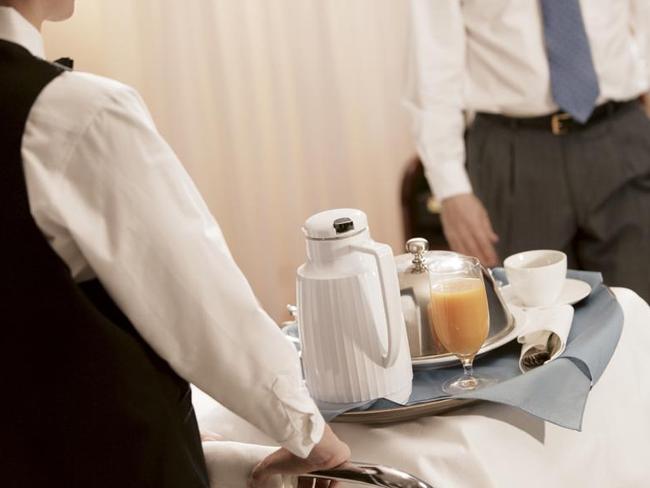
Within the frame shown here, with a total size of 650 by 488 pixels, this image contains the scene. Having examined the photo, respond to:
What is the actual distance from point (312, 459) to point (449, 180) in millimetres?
1331

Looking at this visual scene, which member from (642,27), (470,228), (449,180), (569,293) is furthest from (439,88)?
(569,293)

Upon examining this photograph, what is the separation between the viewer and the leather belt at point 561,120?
2227mm

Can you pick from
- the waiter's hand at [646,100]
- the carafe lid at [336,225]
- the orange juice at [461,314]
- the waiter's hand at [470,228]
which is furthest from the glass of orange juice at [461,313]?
the waiter's hand at [646,100]

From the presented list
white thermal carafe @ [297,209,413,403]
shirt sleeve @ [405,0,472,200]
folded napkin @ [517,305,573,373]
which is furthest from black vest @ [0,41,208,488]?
shirt sleeve @ [405,0,472,200]

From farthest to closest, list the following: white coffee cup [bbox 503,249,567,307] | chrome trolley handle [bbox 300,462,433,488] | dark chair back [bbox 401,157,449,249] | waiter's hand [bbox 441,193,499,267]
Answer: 1. dark chair back [bbox 401,157,449,249]
2. waiter's hand [bbox 441,193,499,267]
3. white coffee cup [bbox 503,249,567,307]
4. chrome trolley handle [bbox 300,462,433,488]

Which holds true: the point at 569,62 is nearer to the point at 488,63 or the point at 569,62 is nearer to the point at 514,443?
the point at 488,63

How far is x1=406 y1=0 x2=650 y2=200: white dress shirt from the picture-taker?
7.31 feet

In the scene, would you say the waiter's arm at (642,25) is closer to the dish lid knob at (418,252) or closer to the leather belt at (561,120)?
the leather belt at (561,120)

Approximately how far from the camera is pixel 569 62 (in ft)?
7.20

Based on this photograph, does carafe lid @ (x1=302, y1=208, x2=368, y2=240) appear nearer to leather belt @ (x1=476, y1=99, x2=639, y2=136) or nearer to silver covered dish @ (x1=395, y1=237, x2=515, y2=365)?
silver covered dish @ (x1=395, y1=237, x2=515, y2=365)

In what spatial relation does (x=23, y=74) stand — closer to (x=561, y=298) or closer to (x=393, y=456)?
(x=393, y=456)

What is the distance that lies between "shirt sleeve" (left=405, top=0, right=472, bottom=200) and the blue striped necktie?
0.72 feet

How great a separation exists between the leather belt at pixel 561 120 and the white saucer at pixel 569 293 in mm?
743

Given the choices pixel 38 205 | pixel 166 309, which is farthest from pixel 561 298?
pixel 38 205
